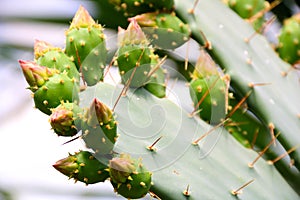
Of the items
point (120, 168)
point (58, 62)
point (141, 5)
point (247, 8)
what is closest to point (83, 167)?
point (120, 168)

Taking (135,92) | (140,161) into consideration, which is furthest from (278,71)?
(140,161)

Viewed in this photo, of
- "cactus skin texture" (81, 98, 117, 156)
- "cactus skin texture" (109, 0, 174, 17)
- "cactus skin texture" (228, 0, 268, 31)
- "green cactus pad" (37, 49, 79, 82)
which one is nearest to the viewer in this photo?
"cactus skin texture" (81, 98, 117, 156)

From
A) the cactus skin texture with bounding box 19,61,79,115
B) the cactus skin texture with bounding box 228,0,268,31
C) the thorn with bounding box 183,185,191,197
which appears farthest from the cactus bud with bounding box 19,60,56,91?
the cactus skin texture with bounding box 228,0,268,31

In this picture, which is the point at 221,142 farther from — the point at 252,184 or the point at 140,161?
the point at 140,161

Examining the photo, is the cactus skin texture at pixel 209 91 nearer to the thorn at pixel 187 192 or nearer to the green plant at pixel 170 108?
the green plant at pixel 170 108

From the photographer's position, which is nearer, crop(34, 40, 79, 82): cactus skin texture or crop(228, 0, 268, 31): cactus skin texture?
crop(34, 40, 79, 82): cactus skin texture

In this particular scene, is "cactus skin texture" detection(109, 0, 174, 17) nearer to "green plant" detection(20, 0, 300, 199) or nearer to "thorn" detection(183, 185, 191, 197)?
"green plant" detection(20, 0, 300, 199)
